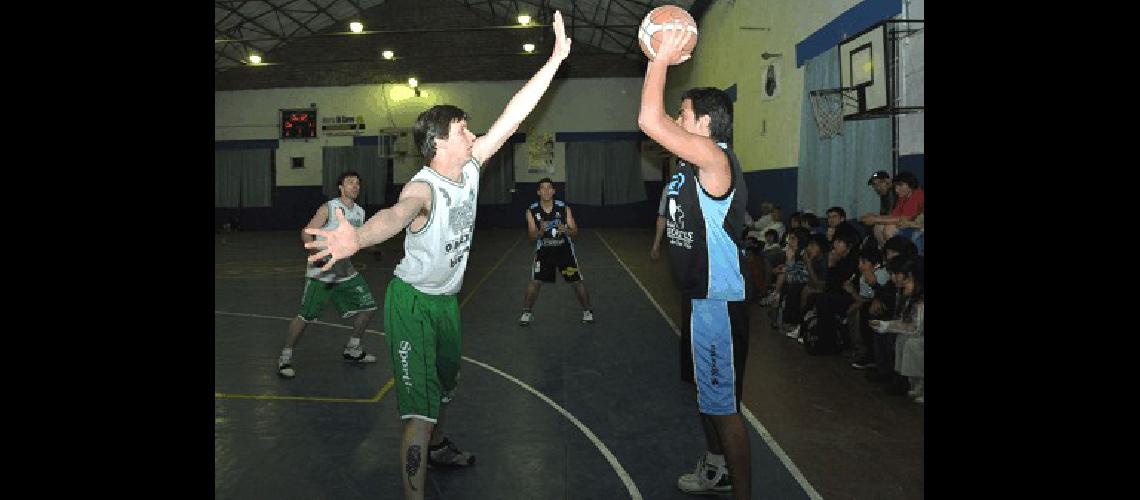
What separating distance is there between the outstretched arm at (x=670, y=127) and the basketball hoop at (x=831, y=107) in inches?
255

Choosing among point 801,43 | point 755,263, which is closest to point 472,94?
point 801,43

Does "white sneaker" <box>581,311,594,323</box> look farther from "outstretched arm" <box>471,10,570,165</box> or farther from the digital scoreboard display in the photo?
the digital scoreboard display

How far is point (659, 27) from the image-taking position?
354cm

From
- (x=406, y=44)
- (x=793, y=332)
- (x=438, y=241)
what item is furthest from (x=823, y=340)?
(x=406, y=44)

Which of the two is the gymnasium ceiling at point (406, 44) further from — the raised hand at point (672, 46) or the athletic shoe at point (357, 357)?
the raised hand at point (672, 46)

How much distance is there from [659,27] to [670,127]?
3.12 ft

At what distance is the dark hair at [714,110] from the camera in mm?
3258

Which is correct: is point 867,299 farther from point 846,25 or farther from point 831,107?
point 846,25

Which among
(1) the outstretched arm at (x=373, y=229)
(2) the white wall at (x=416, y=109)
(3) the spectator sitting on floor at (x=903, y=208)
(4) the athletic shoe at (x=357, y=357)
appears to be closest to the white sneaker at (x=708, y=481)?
(1) the outstretched arm at (x=373, y=229)

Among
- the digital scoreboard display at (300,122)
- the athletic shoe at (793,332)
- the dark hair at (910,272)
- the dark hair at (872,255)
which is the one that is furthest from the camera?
the digital scoreboard display at (300,122)

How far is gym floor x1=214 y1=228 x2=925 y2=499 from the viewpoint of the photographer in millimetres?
3852

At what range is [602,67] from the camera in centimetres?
2520

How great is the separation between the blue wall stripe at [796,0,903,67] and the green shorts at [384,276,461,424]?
6952mm
